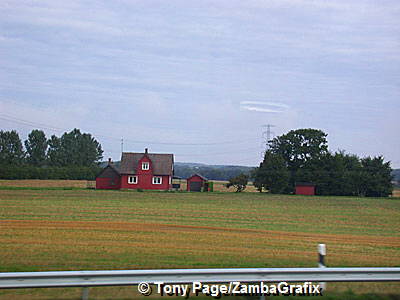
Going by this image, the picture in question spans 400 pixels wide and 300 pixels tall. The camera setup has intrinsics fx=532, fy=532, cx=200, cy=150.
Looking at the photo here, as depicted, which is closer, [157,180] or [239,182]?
[157,180]

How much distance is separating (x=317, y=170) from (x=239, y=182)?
11799 millimetres

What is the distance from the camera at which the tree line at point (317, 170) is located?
76.4 meters

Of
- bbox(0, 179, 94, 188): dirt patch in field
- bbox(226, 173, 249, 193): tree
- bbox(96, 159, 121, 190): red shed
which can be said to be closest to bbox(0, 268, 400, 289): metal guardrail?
bbox(0, 179, 94, 188): dirt patch in field

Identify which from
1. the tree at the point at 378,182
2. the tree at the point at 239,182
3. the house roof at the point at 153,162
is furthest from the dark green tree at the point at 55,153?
the tree at the point at 378,182

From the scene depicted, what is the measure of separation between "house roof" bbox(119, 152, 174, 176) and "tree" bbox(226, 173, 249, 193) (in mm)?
9086

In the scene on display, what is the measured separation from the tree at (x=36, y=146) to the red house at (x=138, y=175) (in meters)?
52.2

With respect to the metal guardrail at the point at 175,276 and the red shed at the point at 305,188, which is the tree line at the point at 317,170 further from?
the metal guardrail at the point at 175,276

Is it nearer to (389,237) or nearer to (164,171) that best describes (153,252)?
(389,237)

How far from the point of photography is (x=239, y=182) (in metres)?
78.1

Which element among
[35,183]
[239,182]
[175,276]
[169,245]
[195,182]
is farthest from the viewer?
→ [195,182]

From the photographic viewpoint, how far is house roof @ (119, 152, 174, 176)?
251 feet

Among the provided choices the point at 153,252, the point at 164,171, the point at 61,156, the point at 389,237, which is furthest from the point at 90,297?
the point at 61,156

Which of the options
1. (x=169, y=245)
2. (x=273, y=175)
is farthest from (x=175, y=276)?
(x=273, y=175)

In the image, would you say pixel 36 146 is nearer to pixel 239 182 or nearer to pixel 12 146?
pixel 12 146
